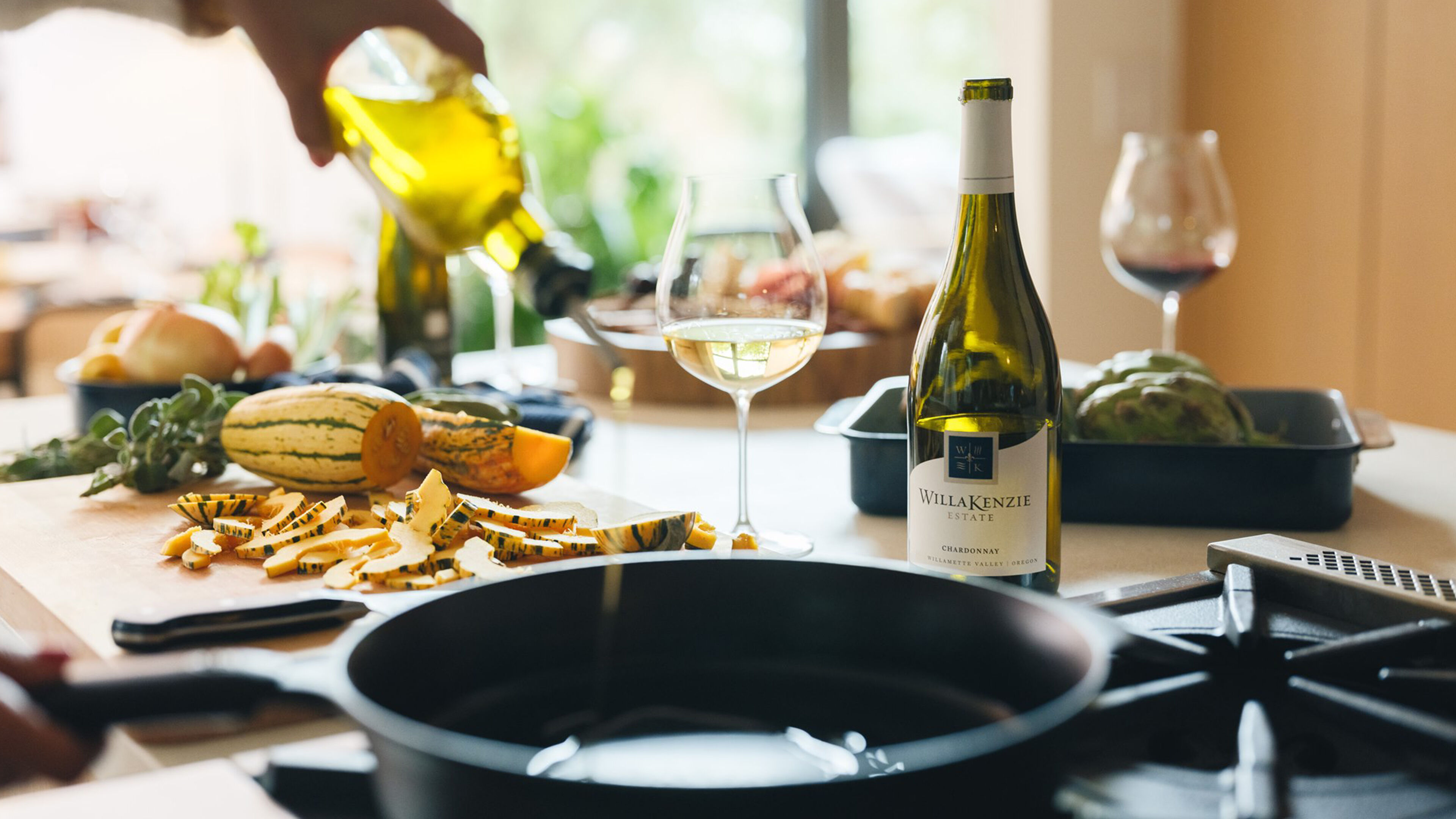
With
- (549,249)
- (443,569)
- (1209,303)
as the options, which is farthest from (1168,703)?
(1209,303)

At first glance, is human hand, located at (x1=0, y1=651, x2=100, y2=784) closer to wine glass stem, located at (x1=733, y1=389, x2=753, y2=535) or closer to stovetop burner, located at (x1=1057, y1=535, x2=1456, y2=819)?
stovetop burner, located at (x1=1057, y1=535, x2=1456, y2=819)

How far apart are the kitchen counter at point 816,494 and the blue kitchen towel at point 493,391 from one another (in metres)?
0.05

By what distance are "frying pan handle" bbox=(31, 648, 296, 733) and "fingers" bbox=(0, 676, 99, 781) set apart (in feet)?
0.08

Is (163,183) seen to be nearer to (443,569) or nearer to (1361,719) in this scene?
(443,569)

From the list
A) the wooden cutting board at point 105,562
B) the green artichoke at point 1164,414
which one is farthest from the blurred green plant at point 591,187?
the green artichoke at point 1164,414

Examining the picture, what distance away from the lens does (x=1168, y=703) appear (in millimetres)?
431

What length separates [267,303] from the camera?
1.59 metres

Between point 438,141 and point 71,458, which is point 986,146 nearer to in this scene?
point 438,141

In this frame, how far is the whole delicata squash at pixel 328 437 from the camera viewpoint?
38.4 inches

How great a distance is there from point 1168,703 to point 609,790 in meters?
0.22

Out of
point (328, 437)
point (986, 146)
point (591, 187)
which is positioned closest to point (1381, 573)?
point (986, 146)

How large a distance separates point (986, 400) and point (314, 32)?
2.51 feet

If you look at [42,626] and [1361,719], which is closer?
[1361,719]

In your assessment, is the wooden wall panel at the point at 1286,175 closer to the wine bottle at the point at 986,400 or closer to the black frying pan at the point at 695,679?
the wine bottle at the point at 986,400
